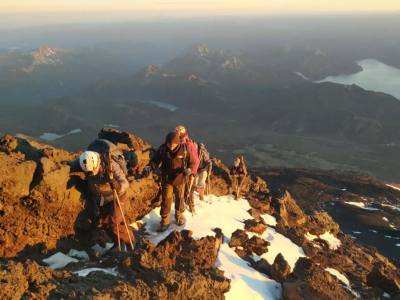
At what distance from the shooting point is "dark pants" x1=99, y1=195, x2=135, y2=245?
35.3 feet

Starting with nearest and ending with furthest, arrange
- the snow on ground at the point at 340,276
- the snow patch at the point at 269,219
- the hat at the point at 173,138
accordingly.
Result: 1. the hat at the point at 173,138
2. the snow on ground at the point at 340,276
3. the snow patch at the point at 269,219

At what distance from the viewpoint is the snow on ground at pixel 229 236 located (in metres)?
10.5

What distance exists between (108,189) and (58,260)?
6.49ft

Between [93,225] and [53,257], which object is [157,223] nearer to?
[93,225]

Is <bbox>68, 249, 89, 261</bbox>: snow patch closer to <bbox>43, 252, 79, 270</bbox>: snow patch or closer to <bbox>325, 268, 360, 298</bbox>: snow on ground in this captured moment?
<bbox>43, 252, 79, 270</bbox>: snow patch

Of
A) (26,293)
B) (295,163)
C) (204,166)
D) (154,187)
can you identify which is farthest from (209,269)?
(295,163)

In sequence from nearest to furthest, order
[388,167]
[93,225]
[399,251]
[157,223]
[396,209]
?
[93,225] → [157,223] → [399,251] → [396,209] → [388,167]

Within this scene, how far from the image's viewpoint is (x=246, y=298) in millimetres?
9891

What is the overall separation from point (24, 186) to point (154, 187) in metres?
5.40

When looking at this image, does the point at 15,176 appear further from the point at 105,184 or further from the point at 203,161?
the point at 203,161

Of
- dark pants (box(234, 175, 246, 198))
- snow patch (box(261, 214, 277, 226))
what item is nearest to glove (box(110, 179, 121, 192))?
snow patch (box(261, 214, 277, 226))

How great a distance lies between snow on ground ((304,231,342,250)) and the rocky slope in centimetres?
334

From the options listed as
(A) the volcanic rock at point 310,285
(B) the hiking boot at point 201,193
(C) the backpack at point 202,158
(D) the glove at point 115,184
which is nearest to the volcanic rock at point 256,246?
(A) the volcanic rock at point 310,285

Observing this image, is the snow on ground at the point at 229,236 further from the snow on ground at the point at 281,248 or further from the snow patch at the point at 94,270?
the snow patch at the point at 94,270
